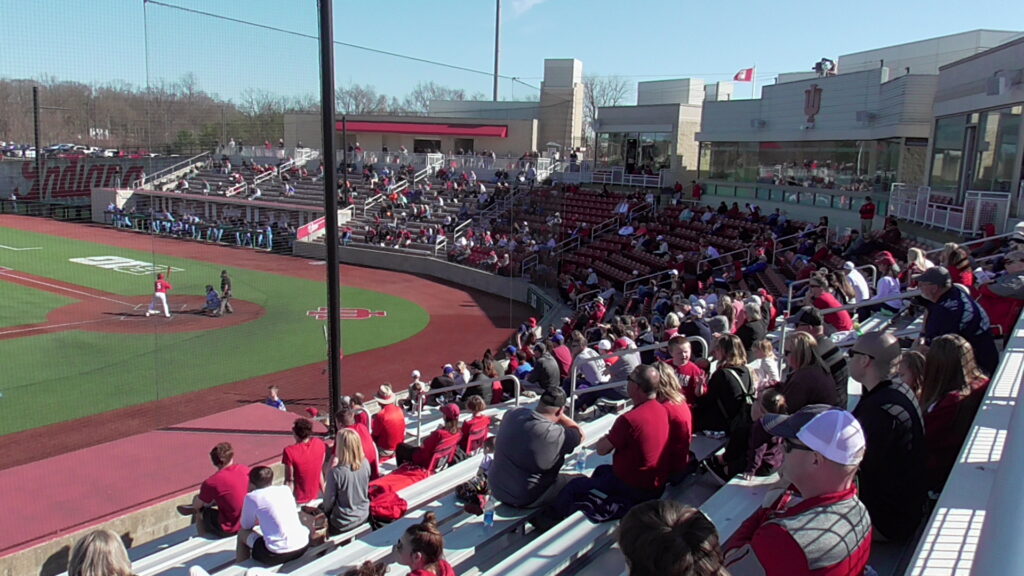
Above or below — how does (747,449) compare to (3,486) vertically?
above

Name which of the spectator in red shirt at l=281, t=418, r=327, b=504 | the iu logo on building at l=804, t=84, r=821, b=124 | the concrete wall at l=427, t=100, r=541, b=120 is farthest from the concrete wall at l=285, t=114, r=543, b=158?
the spectator in red shirt at l=281, t=418, r=327, b=504

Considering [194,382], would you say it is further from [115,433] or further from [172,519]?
[172,519]

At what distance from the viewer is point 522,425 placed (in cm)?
464

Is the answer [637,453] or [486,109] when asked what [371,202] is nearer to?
[486,109]

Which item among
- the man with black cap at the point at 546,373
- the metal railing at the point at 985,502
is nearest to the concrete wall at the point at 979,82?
the man with black cap at the point at 546,373

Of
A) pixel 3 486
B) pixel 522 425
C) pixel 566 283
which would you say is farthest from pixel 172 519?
pixel 566 283

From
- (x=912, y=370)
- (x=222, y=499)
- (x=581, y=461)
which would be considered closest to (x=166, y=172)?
(x=222, y=499)

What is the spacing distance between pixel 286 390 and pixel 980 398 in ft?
40.5

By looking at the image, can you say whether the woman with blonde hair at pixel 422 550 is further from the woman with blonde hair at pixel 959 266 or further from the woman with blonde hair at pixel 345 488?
the woman with blonde hair at pixel 959 266

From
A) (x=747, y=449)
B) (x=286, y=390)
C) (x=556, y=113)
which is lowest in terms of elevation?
(x=286, y=390)

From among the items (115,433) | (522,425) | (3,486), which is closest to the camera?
(522,425)

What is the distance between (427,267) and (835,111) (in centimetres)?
1588

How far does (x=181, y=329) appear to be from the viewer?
60.5ft

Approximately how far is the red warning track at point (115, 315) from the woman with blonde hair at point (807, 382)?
52.9ft
